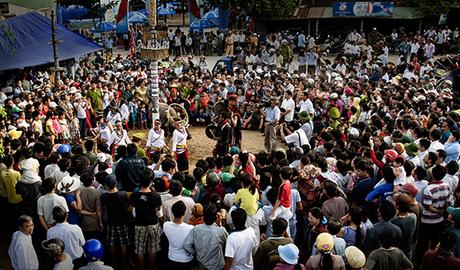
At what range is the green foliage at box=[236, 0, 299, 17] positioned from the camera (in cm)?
2595

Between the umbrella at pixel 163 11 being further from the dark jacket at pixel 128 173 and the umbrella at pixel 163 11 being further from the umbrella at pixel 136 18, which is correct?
the dark jacket at pixel 128 173

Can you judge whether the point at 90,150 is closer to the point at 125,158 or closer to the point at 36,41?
the point at 125,158

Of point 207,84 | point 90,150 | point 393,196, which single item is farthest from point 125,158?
point 207,84

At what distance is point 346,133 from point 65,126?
6522mm

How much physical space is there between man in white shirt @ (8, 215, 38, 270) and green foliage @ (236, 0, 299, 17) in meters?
21.4

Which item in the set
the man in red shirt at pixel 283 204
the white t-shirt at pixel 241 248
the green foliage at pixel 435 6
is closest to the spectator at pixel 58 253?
the white t-shirt at pixel 241 248

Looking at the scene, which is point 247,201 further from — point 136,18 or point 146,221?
point 136,18

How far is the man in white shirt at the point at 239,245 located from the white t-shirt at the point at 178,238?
0.58 m

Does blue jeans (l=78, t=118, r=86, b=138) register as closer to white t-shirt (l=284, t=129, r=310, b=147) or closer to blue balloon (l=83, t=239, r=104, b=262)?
white t-shirt (l=284, t=129, r=310, b=147)

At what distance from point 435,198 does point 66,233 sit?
4.85 m

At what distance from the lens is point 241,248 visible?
228 inches

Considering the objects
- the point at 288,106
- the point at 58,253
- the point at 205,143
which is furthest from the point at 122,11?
the point at 58,253

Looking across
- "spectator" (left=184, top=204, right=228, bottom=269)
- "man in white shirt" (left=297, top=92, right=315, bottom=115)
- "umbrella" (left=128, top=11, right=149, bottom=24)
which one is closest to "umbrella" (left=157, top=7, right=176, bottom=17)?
"umbrella" (left=128, top=11, right=149, bottom=24)

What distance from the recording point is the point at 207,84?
1686cm
